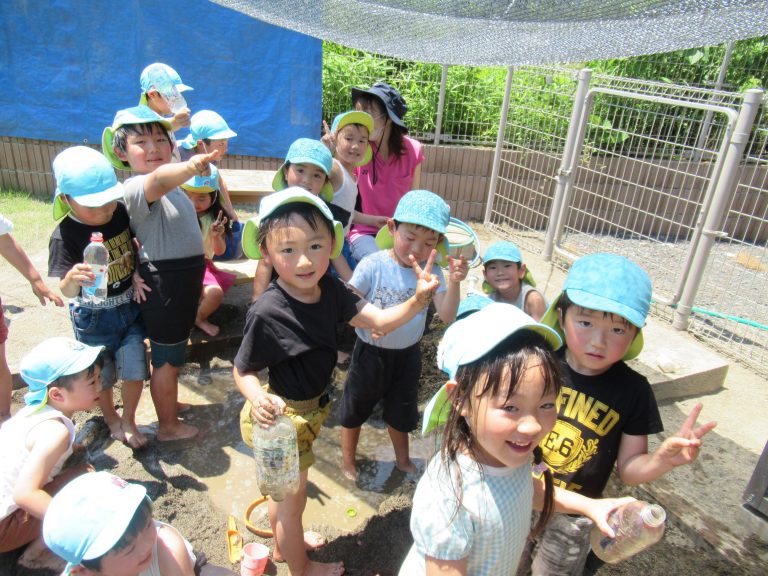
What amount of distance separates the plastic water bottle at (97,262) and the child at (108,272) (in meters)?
0.05

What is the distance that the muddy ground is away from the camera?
2.55 m

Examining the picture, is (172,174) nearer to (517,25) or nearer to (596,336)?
(517,25)

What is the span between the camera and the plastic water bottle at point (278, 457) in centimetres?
219

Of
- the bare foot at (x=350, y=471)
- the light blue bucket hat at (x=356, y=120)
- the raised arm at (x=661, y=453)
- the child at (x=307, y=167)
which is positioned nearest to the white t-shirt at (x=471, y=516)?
the raised arm at (x=661, y=453)

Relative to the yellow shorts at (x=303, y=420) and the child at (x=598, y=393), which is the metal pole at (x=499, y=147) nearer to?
the child at (x=598, y=393)

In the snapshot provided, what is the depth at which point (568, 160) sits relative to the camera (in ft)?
19.5

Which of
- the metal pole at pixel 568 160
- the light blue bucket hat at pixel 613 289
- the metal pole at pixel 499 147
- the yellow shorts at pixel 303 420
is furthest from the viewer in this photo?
the metal pole at pixel 499 147

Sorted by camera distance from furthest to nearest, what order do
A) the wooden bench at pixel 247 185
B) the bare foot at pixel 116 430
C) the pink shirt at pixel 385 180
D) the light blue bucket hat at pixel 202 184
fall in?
1. the wooden bench at pixel 247 185
2. the pink shirt at pixel 385 180
3. the light blue bucket hat at pixel 202 184
4. the bare foot at pixel 116 430

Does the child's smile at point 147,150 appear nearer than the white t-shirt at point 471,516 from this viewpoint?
No

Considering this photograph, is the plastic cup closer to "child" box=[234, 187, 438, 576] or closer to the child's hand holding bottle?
"child" box=[234, 187, 438, 576]

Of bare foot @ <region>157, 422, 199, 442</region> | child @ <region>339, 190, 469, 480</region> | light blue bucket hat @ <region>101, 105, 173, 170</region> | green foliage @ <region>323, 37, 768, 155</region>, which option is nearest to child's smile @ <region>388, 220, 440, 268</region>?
child @ <region>339, 190, 469, 480</region>

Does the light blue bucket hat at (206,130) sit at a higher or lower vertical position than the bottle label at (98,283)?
higher

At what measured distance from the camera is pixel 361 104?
4055mm

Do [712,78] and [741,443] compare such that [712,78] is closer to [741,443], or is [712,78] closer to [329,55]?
[329,55]
